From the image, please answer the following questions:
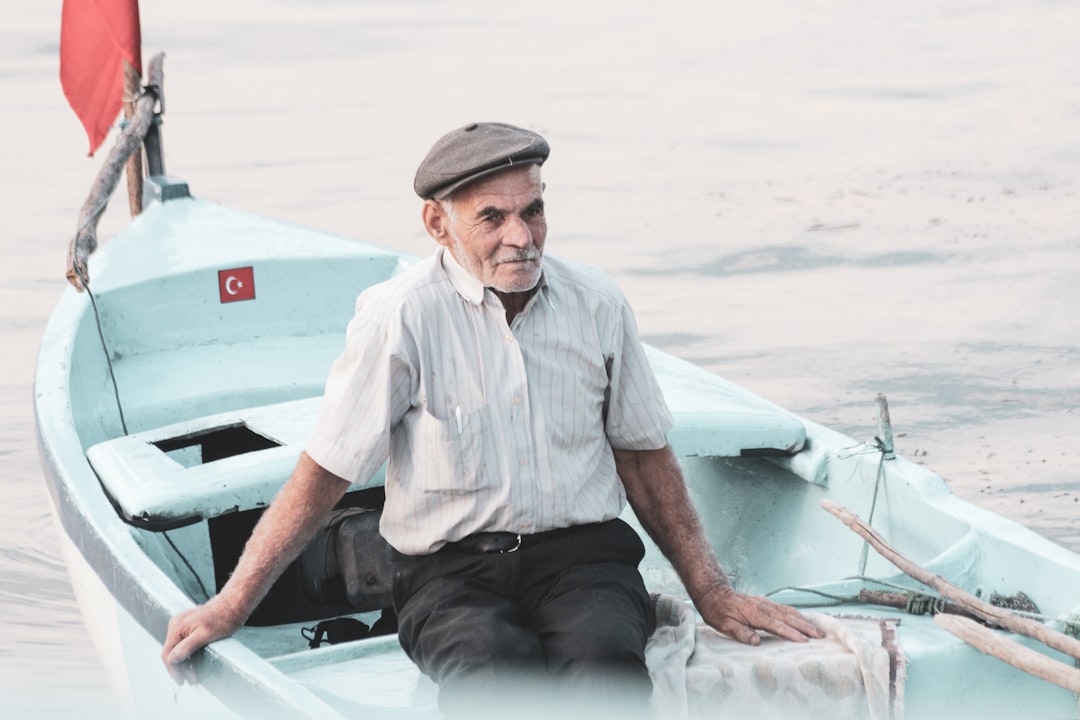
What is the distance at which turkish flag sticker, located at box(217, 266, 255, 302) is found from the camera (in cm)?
605

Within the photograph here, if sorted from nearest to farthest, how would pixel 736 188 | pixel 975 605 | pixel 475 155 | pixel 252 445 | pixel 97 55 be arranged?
pixel 475 155, pixel 975 605, pixel 252 445, pixel 97 55, pixel 736 188

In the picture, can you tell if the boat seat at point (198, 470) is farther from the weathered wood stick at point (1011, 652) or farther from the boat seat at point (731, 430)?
the weathered wood stick at point (1011, 652)

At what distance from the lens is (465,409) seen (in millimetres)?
3109

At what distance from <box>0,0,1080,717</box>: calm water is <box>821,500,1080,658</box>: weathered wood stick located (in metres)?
2.36

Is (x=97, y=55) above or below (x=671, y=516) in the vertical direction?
above

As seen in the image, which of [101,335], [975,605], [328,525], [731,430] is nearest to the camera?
[975,605]

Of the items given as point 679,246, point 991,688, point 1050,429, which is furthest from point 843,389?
point 991,688

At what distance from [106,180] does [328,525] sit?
9.60 feet

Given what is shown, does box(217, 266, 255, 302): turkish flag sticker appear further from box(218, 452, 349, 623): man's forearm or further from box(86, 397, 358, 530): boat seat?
box(218, 452, 349, 623): man's forearm

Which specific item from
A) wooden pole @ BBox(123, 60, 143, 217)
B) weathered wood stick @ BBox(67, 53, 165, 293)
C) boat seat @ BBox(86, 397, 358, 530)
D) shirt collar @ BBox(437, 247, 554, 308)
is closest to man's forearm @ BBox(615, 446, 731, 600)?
shirt collar @ BBox(437, 247, 554, 308)

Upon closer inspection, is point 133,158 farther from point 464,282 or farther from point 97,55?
point 464,282

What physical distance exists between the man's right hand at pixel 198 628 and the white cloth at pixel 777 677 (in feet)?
2.56

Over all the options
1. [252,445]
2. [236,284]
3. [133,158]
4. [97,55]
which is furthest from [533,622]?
[133,158]

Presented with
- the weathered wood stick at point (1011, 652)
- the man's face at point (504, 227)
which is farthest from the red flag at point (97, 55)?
the weathered wood stick at point (1011, 652)
